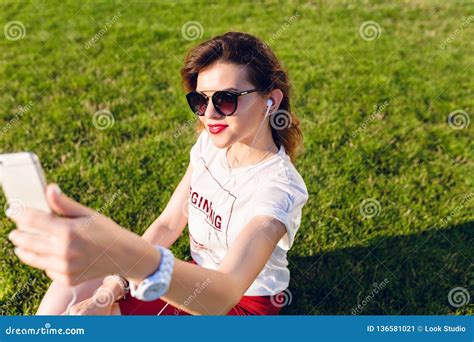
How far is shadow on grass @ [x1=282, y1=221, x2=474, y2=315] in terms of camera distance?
3.38 m

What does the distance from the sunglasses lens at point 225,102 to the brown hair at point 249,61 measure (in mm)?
145

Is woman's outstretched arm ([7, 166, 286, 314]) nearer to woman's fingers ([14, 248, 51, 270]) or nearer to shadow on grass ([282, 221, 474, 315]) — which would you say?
woman's fingers ([14, 248, 51, 270])

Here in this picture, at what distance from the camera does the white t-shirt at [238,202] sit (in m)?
2.32

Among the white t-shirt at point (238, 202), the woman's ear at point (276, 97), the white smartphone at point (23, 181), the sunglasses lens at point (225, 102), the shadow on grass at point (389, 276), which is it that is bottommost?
the shadow on grass at point (389, 276)

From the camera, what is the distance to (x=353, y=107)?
4.88 metres

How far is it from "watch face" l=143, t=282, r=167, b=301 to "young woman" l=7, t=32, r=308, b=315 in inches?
2.7

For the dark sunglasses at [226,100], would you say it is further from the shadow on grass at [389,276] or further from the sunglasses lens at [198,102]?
A: the shadow on grass at [389,276]

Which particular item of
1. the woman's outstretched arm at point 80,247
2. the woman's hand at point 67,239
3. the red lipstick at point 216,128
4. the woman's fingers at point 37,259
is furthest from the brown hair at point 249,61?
the woman's fingers at point 37,259

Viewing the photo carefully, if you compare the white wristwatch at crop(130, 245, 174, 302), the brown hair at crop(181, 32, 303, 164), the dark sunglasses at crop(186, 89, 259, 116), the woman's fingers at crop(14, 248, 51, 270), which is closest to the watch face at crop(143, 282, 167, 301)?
the white wristwatch at crop(130, 245, 174, 302)

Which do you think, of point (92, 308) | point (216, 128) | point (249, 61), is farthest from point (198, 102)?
point (92, 308)

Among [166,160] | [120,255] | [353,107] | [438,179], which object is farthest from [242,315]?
[353,107]

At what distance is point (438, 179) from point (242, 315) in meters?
2.47

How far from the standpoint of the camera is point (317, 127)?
4672mm

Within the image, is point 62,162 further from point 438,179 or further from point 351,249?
point 438,179
